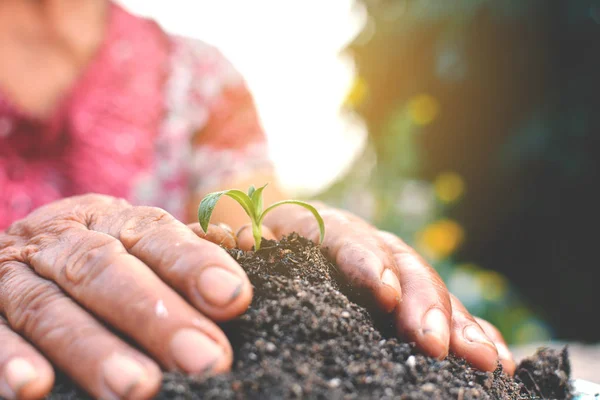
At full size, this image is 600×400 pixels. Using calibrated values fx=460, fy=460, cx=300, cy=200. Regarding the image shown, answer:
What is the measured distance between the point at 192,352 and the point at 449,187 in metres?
4.52

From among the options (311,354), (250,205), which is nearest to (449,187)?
(250,205)

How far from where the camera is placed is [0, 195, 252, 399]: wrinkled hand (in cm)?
112

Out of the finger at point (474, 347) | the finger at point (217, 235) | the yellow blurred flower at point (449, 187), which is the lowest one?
the finger at point (217, 235)

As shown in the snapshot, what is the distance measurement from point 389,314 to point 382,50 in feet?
14.8

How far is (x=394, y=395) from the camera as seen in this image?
1.15m

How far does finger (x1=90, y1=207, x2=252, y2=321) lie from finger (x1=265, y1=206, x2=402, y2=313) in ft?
1.43

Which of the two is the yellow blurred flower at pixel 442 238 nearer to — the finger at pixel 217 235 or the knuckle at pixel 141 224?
the finger at pixel 217 235

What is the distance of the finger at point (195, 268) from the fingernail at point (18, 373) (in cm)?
37

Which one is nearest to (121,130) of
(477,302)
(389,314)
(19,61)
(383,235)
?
(19,61)

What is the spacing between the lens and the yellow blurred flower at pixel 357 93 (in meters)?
5.81

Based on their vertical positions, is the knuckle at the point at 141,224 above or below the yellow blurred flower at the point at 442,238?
below

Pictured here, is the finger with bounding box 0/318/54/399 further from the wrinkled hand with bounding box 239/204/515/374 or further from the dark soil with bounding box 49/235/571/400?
the wrinkled hand with bounding box 239/204/515/374

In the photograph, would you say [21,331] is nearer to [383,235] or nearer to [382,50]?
[383,235]

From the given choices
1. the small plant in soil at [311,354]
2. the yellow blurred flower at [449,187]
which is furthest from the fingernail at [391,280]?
the yellow blurred flower at [449,187]
